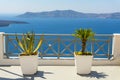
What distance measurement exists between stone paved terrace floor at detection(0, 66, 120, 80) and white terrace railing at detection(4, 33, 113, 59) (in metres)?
0.49

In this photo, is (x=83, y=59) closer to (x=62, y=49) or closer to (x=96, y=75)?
(x=96, y=75)

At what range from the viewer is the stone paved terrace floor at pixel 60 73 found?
7.05 metres

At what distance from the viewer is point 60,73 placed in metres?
7.47

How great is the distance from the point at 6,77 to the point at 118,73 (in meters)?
2.69

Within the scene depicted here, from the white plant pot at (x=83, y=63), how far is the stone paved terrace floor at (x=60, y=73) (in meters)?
0.14

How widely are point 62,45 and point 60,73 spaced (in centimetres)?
131

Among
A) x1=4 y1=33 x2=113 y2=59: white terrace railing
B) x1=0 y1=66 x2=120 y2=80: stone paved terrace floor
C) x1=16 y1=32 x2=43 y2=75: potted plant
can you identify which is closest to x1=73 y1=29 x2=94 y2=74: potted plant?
x1=0 y1=66 x2=120 y2=80: stone paved terrace floor

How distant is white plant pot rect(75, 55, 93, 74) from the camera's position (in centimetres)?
734

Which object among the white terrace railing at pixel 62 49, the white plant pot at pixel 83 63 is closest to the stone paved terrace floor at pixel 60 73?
the white plant pot at pixel 83 63

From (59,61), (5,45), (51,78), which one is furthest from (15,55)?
(51,78)

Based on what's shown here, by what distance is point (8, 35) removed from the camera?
836 centimetres

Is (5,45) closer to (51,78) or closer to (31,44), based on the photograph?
(31,44)

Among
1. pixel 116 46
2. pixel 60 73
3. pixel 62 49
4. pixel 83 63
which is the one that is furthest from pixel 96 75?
pixel 62 49

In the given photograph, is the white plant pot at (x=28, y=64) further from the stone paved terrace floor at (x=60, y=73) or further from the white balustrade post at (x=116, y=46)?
the white balustrade post at (x=116, y=46)
